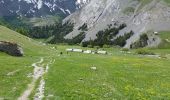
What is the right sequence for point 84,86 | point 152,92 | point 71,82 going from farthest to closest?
point 71,82 → point 84,86 → point 152,92

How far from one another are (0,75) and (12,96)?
1644cm

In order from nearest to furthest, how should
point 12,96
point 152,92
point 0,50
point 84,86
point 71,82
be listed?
point 12,96, point 152,92, point 84,86, point 71,82, point 0,50

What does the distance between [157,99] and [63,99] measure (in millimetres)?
8501

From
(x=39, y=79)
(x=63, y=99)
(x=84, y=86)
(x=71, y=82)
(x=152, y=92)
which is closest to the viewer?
(x=63, y=99)

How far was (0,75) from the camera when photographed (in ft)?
169

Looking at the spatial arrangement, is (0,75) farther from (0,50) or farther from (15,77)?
(0,50)

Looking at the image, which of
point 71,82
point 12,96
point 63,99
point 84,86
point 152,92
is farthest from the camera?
point 71,82

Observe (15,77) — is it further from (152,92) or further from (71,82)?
(152,92)

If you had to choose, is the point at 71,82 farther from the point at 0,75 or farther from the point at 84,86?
the point at 0,75

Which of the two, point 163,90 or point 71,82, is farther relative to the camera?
point 71,82

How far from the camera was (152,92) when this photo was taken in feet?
127

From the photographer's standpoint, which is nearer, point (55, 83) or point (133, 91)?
point (133, 91)

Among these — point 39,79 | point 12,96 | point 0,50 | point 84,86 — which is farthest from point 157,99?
point 0,50

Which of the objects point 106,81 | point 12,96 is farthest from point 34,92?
point 106,81
